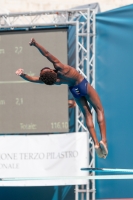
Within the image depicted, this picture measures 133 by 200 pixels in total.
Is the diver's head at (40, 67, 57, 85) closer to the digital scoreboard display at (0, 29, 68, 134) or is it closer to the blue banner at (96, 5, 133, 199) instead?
the digital scoreboard display at (0, 29, 68, 134)

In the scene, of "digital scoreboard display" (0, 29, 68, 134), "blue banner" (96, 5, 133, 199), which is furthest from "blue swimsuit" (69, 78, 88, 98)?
"blue banner" (96, 5, 133, 199)

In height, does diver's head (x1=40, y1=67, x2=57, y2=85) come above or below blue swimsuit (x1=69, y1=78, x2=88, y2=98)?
above

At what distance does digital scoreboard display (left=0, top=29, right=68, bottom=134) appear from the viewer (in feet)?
31.4

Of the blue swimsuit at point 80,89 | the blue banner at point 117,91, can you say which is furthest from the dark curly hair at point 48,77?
the blue banner at point 117,91

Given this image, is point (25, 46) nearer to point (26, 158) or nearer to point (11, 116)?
point (11, 116)

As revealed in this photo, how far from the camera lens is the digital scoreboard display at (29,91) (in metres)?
9.59

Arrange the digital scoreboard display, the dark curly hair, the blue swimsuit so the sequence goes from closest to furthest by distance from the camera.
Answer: the dark curly hair
the blue swimsuit
the digital scoreboard display

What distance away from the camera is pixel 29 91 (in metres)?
9.70

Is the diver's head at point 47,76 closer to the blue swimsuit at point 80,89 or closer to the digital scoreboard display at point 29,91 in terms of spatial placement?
the blue swimsuit at point 80,89

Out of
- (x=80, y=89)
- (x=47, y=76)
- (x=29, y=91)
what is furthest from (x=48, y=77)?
(x=29, y=91)

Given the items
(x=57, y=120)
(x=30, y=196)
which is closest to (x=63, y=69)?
(x=57, y=120)

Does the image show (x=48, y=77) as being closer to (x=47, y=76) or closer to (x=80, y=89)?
(x=47, y=76)

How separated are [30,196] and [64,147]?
1387mm

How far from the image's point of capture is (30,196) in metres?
10.7
